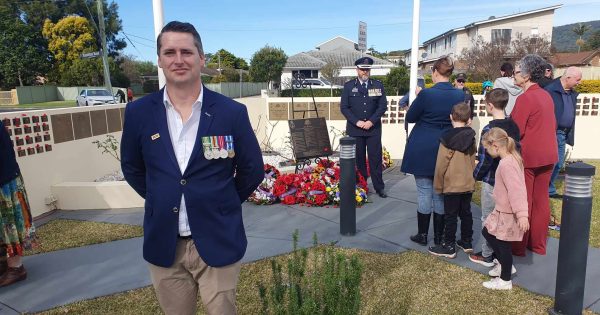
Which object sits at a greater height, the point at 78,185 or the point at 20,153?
the point at 20,153

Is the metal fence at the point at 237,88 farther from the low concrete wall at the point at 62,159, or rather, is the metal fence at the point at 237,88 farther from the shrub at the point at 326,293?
the shrub at the point at 326,293

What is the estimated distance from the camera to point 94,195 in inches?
216

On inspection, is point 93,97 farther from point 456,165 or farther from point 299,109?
point 456,165

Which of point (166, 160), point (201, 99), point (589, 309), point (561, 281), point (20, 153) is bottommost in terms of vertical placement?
point (589, 309)

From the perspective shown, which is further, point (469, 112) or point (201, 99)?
point (469, 112)

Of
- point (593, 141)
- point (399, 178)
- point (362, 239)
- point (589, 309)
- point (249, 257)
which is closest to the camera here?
point (589, 309)

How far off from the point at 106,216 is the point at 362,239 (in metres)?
3.19

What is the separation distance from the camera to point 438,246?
3914 mm

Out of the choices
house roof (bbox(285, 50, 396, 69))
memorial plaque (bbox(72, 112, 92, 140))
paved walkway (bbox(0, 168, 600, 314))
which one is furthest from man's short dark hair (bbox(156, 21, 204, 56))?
house roof (bbox(285, 50, 396, 69))

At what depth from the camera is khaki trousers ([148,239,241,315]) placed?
1.95 metres

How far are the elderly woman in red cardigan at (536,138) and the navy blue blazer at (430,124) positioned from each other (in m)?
0.53

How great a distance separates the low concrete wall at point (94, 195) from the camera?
17.9 feet

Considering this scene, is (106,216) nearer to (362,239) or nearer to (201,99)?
(362,239)

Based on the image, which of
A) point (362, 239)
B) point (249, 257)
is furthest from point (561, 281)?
point (249, 257)
